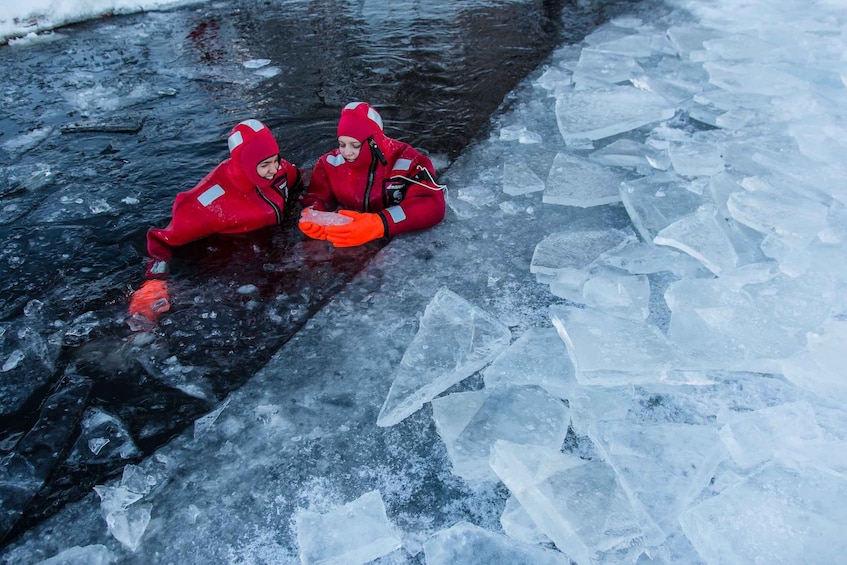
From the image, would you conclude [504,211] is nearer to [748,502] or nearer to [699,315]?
[699,315]

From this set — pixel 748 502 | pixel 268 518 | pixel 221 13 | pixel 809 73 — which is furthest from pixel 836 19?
pixel 268 518

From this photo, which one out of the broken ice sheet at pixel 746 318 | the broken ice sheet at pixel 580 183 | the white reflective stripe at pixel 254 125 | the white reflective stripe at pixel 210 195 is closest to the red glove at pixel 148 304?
the white reflective stripe at pixel 210 195

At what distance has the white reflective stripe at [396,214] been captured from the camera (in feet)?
9.94

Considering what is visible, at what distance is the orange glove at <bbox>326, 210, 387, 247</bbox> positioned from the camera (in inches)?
117

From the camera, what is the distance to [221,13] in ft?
22.6

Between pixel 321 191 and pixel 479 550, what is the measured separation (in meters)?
2.34

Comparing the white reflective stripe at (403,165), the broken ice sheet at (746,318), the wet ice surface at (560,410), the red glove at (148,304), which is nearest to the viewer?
the wet ice surface at (560,410)

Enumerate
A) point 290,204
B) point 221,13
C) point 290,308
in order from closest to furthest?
point 290,308
point 290,204
point 221,13

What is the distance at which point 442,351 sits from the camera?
2279 mm

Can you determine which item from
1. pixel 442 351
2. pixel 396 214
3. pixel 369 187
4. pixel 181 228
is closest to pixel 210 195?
pixel 181 228

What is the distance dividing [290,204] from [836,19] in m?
→ 6.29

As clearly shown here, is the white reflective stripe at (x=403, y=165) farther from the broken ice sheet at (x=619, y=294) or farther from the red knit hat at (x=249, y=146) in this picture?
the broken ice sheet at (x=619, y=294)

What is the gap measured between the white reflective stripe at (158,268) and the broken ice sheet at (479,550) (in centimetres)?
196

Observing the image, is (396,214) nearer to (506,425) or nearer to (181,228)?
(181,228)
